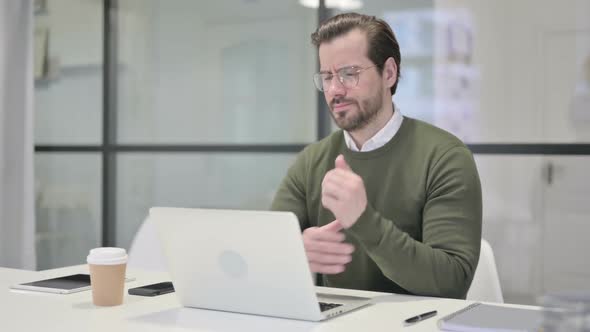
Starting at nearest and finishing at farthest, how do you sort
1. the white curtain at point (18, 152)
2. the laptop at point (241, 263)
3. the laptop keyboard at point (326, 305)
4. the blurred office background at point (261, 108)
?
the laptop at point (241, 263)
the laptop keyboard at point (326, 305)
the blurred office background at point (261, 108)
the white curtain at point (18, 152)

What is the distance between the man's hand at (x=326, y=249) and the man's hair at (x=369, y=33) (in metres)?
0.63

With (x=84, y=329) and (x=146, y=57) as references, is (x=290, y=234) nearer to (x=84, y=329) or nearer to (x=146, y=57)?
(x=84, y=329)

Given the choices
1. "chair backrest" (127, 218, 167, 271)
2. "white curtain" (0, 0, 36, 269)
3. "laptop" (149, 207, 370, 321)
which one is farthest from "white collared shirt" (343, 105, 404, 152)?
"white curtain" (0, 0, 36, 269)

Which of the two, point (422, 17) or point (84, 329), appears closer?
point (84, 329)

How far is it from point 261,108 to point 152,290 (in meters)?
1.70

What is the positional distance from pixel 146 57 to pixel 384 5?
50.7 inches

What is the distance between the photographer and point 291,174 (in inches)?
85.1

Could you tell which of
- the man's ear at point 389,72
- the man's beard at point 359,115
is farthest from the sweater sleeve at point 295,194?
the man's ear at point 389,72

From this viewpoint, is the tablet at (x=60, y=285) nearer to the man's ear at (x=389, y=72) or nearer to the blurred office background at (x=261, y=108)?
the man's ear at (x=389, y=72)

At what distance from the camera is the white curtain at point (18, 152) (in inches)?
139

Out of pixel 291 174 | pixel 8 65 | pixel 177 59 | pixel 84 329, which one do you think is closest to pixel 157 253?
pixel 291 174

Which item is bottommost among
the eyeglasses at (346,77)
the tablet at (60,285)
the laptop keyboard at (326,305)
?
the tablet at (60,285)

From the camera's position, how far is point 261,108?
3.22 meters

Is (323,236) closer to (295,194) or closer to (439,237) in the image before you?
(439,237)
